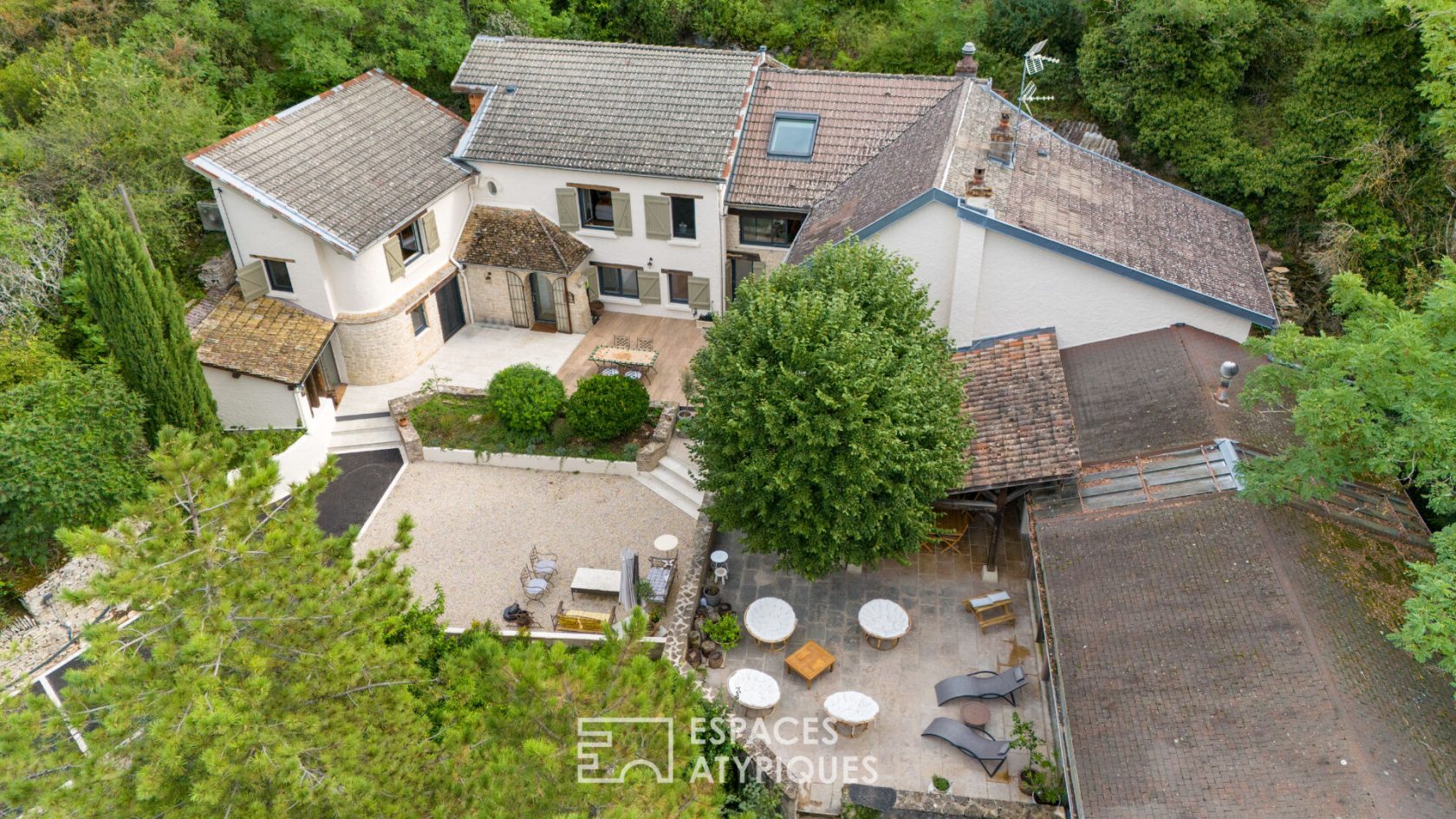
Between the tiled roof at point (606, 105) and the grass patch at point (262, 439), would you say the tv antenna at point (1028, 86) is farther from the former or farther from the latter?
the grass patch at point (262, 439)

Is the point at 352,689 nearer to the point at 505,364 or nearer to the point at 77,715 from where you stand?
the point at 77,715

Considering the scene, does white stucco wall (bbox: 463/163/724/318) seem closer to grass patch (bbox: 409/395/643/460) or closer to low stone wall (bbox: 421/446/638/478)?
grass patch (bbox: 409/395/643/460)

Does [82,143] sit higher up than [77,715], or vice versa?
[82,143]

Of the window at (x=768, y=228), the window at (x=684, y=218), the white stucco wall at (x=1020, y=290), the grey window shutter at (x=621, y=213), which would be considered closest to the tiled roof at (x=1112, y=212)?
the white stucco wall at (x=1020, y=290)

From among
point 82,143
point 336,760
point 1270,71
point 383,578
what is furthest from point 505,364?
point 1270,71

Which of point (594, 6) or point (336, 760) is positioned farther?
point (594, 6)
